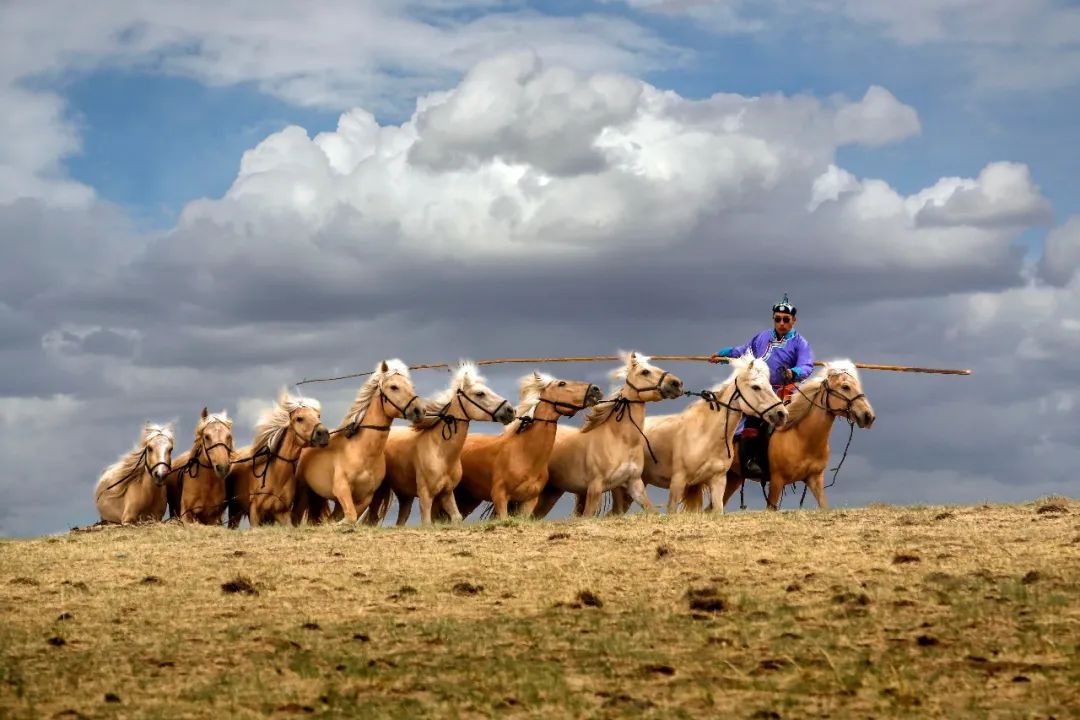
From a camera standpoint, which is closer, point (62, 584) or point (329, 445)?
point (62, 584)

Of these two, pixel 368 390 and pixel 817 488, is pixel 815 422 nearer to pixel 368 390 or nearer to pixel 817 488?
pixel 817 488

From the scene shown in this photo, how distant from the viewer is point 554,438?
21.5 meters

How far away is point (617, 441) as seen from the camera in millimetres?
21438

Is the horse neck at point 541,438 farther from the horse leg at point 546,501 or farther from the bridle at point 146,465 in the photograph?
the bridle at point 146,465

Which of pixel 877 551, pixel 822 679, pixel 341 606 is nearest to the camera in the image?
pixel 822 679

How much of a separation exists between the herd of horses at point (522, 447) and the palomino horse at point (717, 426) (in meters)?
0.02

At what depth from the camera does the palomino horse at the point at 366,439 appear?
21.1 meters

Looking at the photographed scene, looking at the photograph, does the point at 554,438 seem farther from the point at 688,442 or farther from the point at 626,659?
the point at 626,659

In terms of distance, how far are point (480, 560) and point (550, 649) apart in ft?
14.4

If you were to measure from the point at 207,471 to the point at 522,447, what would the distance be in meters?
4.95

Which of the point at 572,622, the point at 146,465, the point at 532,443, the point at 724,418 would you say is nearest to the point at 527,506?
the point at 532,443

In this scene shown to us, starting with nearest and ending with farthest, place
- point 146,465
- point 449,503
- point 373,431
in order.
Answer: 1. point 373,431
2. point 449,503
3. point 146,465

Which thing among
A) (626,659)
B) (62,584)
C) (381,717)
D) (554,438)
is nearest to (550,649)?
(626,659)

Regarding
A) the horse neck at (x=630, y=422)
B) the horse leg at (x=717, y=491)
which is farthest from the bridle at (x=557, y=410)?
the horse leg at (x=717, y=491)
